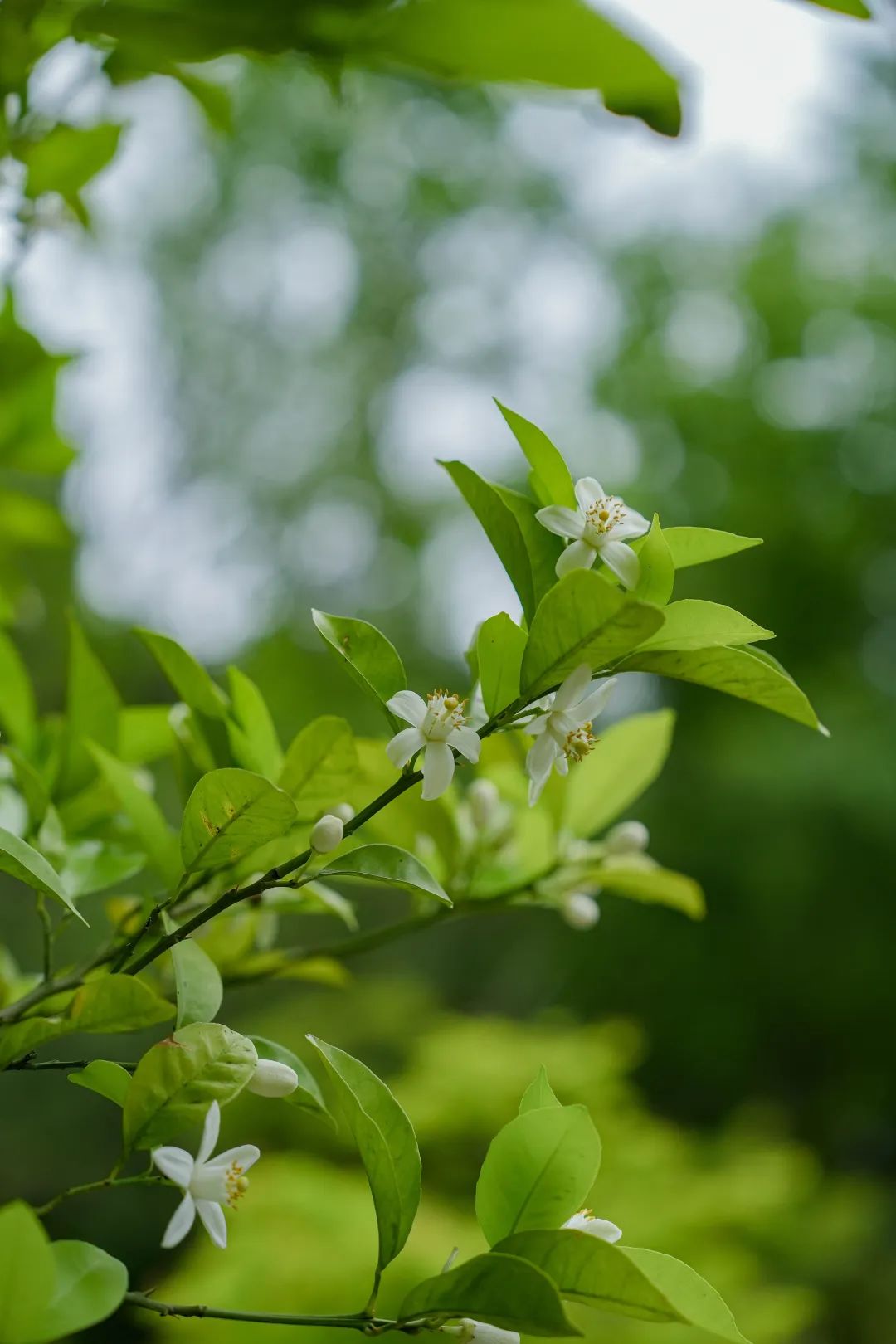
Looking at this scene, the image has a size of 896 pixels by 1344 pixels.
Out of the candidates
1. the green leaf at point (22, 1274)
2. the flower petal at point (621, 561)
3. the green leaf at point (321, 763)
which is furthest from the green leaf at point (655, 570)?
the green leaf at point (22, 1274)

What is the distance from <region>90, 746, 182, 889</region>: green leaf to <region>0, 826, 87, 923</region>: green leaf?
0.11 m

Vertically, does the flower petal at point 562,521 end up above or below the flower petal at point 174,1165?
above

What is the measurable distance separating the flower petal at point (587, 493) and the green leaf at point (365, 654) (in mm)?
72

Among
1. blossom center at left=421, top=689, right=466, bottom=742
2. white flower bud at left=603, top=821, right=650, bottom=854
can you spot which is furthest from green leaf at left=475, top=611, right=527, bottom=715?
white flower bud at left=603, top=821, right=650, bottom=854

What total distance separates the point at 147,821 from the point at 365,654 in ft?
0.45

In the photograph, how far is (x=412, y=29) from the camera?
208mm

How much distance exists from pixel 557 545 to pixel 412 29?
159mm

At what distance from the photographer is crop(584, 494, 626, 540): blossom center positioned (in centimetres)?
31

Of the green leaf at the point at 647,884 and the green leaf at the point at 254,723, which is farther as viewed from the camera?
the green leaf at the point at 647,884

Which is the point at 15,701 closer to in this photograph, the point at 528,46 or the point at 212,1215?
the point at 212,1215

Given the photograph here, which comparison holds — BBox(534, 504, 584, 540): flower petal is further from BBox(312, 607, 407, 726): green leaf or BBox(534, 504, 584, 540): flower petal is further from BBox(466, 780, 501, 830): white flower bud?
BBox(466, 780, 501, 830): white flower bud

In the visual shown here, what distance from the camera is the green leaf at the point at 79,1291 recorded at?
A: 236 millimetres

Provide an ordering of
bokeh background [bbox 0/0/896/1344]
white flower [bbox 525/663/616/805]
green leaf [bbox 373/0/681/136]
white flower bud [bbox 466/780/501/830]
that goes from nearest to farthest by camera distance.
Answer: green leaf [bbox 373/0/681/136], white flower [bbox 525/663/616/805], white flower bud [bbox 466/780/501/830], bokeh background [bbox 0/0/896/1344]

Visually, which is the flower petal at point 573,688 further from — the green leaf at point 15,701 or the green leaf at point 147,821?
the green leaf at point 15,701
